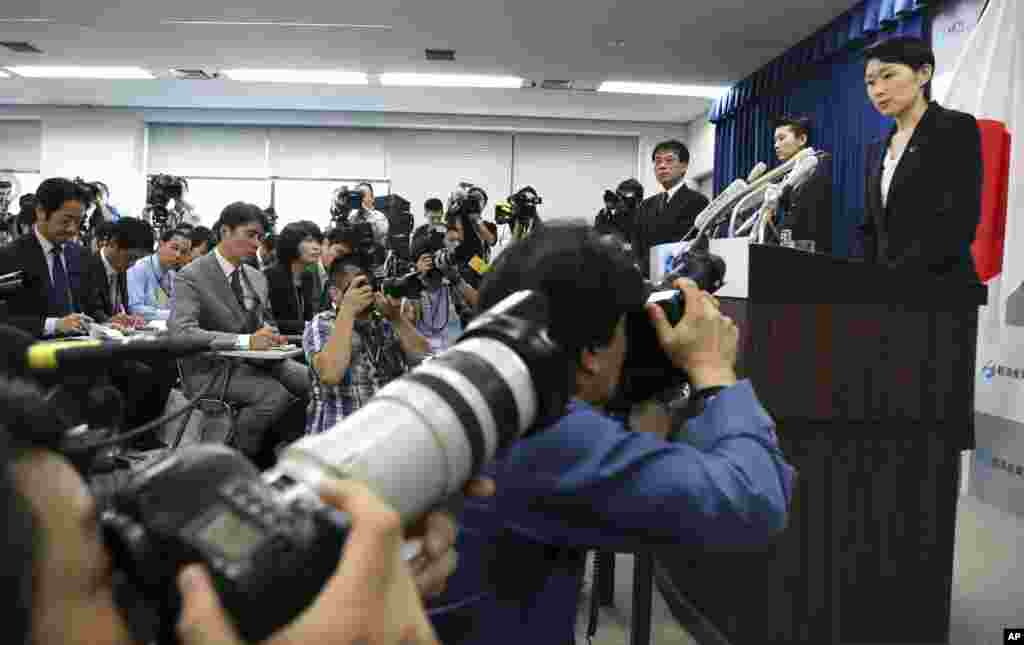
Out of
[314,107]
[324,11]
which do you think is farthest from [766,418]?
[314,107]

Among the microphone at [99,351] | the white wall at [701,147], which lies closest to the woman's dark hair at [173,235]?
the microphone at [99,351]

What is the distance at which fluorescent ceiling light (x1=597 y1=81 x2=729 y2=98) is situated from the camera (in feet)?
25.4

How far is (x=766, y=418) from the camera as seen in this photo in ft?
2.87

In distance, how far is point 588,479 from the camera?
779 mm

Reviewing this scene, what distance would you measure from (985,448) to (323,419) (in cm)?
260

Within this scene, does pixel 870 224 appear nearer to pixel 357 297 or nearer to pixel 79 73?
pixel 357 297

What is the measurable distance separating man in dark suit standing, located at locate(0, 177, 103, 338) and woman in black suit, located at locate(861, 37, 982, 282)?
2827mm

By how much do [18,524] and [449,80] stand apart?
765cm

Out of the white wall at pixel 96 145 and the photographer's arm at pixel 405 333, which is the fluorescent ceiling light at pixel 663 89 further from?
the photographer's arm at pixel 405 333

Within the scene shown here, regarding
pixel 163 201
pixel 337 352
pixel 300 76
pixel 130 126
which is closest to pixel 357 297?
pixel 337 352

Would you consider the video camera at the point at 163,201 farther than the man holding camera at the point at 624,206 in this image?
Yes

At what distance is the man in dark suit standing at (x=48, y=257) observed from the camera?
3.29 metres

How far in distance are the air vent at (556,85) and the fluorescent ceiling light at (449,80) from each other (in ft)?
0.75

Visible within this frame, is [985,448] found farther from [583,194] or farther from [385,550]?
[583,194]
